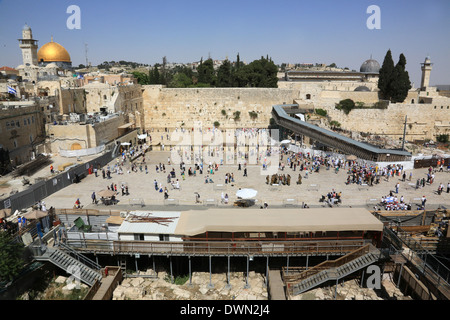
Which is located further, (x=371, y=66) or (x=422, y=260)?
(x=371, y=66)

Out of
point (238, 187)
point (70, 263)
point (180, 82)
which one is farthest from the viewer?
point (180, 82)

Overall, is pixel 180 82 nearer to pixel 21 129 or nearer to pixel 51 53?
pixel 51 53

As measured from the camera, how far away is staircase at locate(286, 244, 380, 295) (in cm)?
1157

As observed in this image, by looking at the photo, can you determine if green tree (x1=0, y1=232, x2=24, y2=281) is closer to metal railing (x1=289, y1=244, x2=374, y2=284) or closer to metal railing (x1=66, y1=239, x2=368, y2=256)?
metal railing (x1=66, y1=239, x2=368, y2=256)

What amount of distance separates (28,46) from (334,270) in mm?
42358

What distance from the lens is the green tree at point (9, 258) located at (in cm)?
1015

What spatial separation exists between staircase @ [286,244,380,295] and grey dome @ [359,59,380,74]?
45528 millimetres

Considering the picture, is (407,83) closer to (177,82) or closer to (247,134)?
(247,134)

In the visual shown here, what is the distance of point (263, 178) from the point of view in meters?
21.5

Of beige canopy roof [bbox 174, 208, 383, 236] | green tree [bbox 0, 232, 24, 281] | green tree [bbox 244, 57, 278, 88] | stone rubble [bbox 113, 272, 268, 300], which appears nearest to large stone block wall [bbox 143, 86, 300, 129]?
green tree [bbox 244, 57, 278, 88]

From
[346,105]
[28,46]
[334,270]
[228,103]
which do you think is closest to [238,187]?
[334,270]

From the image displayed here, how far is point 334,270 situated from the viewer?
463 inches
